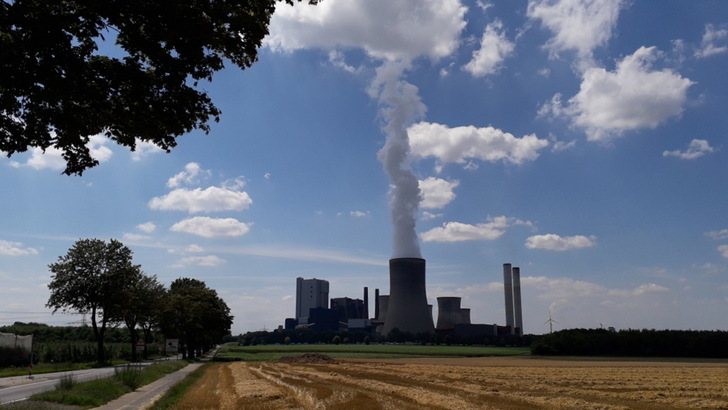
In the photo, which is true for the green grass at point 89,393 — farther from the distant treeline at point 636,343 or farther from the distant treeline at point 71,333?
the distant treeline at point 71,333

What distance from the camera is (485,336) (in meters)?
184

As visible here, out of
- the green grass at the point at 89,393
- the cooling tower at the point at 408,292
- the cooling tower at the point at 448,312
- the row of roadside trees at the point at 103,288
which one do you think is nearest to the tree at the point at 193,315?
the row of roadside trees at the point at 103,288

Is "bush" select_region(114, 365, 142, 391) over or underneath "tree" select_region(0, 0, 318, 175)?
underneath

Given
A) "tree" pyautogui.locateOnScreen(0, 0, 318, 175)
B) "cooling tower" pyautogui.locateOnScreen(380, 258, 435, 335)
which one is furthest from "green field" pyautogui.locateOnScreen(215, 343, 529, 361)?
"tree" pyautogui.locateOnScreen(0, 0, 318, 175)

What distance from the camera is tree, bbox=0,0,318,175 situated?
31.0 feet

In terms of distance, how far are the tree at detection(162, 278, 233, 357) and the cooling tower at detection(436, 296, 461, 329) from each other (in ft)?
348

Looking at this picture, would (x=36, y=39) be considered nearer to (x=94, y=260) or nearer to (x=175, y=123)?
(x=175, y=123)

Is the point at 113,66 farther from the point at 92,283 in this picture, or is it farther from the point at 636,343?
the point at 636,343

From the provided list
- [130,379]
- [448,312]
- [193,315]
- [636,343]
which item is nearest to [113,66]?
[130,379]

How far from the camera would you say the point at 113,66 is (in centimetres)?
1077

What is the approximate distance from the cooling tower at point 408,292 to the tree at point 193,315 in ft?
127

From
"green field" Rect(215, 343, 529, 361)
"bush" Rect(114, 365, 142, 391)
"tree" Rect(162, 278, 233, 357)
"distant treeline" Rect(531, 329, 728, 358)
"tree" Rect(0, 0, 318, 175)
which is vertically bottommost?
"green field" Rect(215, 343, 529, 361)

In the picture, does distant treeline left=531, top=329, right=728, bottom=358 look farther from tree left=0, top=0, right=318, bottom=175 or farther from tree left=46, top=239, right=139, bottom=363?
tree left=0, top=0, right=318, bottom=175

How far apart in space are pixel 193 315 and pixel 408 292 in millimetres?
56315
